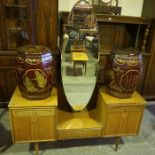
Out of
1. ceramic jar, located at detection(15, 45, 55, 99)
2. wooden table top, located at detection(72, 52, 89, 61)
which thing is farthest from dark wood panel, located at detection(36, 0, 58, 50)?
ceramic jar, located at detection(15, 45, 55, 99)

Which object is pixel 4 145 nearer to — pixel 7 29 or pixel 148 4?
pixel 7 29

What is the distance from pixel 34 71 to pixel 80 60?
0.60m

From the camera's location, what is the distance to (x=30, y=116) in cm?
151

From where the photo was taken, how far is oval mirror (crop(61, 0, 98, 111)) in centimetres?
Result: 189

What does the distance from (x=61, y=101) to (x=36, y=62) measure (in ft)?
2.13

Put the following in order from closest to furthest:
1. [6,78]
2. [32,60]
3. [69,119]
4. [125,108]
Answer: [32,60] < [125,108] < [69,119] < [6,78]

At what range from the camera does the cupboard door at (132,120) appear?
167 cm

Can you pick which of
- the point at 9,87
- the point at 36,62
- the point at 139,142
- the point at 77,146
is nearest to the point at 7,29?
the point at 9,87

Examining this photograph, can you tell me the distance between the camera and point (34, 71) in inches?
56.8

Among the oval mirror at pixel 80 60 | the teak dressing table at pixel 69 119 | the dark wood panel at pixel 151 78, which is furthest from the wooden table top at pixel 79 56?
the dark wood panel at pixel 151 78

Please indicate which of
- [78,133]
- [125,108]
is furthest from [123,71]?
[78,133]

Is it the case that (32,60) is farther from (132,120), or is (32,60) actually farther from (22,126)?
(132,120)

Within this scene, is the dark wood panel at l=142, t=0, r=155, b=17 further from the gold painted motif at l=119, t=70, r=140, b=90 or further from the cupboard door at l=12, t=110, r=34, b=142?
the cupboard door at l=12, t=110, r=34, b=142

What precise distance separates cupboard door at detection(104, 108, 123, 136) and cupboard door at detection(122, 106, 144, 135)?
0.19 feet
